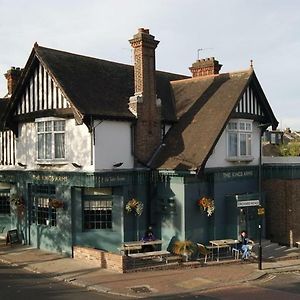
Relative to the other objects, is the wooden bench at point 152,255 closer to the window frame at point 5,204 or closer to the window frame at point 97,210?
the window frame at point 97,210

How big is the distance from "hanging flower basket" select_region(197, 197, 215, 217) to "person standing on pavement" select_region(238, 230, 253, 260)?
1.83m

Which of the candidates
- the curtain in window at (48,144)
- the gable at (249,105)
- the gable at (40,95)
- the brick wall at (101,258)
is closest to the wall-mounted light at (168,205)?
the brick wall at (101,258)

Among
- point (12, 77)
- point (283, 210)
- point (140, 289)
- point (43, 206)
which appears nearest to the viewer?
point (140, 289)

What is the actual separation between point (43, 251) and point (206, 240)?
291 inches

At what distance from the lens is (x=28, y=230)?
73.7 ft

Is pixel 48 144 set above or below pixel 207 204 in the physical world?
above

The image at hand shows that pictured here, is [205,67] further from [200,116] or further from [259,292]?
[259,292]

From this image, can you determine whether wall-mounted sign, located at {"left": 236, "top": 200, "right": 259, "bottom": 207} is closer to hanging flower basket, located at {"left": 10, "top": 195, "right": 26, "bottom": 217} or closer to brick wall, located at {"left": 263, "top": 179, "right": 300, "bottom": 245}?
brick wall, located at {"left": 263, "top": 179, "right": 300, "bottom": 245}

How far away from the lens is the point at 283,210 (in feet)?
73.5

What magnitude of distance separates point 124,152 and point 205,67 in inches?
360

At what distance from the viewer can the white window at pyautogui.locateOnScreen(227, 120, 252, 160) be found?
69.7 ft

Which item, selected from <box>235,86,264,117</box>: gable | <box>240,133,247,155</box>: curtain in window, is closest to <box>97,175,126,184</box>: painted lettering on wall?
<box>240,133,247,155</box>: curtain in window

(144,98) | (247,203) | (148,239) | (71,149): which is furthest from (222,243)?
(71,149)

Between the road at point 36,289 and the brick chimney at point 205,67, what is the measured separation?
48.8 feet
